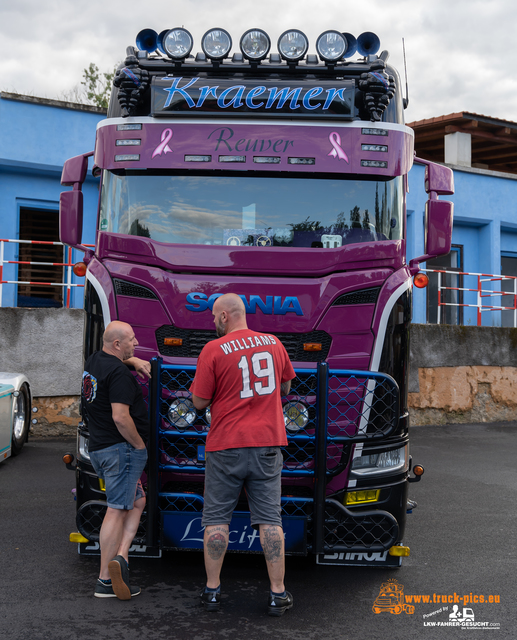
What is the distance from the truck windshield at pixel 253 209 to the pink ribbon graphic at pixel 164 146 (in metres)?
0.17

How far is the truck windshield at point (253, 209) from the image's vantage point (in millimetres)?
4855

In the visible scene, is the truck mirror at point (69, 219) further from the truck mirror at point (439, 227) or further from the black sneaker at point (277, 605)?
the black sneaker at point (277, 605)

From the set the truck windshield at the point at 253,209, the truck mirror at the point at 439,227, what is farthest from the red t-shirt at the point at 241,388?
the truck mirror at the point at 439,227

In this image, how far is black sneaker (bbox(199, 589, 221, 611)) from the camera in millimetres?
4086

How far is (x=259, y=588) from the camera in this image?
4566 mm

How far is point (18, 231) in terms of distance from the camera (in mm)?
13859

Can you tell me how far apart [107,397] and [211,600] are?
4.54ft

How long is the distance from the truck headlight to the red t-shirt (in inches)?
26.3

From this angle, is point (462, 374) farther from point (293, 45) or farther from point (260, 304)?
point (260, 304)

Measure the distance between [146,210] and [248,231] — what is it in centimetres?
76

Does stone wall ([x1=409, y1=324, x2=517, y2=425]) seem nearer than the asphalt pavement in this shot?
No

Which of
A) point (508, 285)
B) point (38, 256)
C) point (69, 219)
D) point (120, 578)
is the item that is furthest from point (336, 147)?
point (508, 285)

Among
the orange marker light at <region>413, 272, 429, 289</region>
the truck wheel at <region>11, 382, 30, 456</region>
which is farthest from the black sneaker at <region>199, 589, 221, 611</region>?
the truck wheel at <region>11, 382, 30, 456</region>

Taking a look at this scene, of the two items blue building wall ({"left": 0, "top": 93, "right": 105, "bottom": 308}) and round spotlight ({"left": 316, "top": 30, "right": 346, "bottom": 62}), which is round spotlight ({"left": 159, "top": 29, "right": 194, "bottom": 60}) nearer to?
round spotlight ({"left": 316, "top": 30, "right": 346, "bottom": 62})
